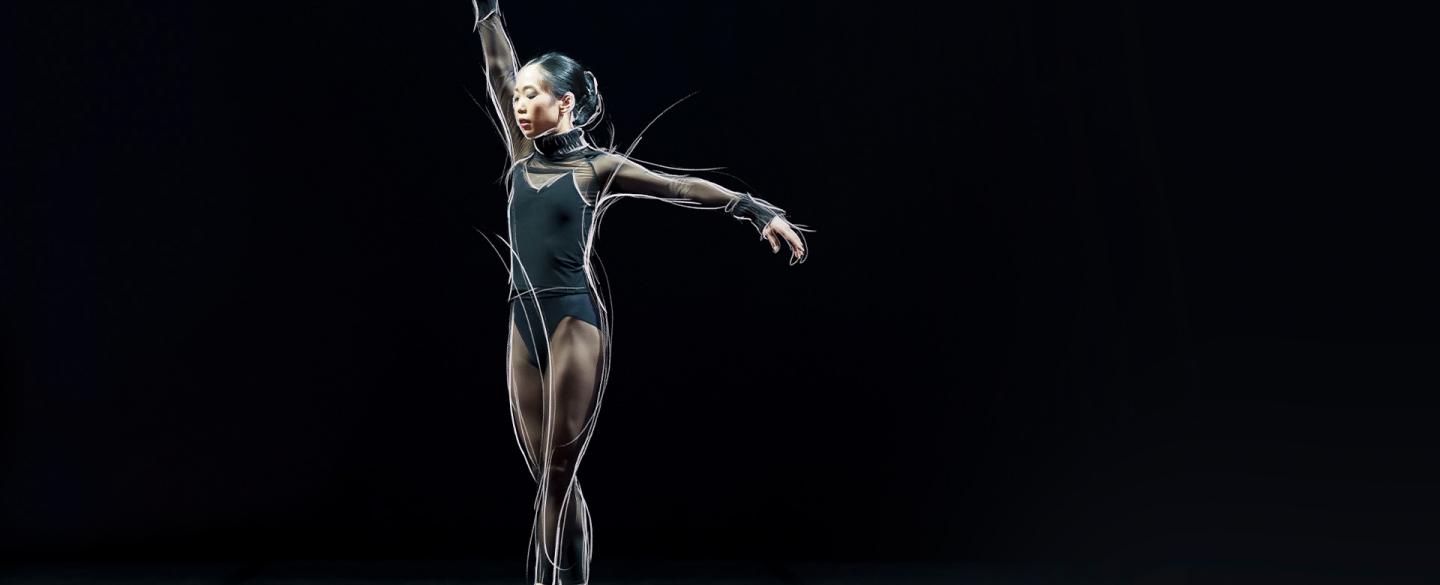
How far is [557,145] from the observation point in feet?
8.77

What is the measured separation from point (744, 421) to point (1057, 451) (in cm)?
106

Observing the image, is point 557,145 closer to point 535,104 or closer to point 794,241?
point 535,104

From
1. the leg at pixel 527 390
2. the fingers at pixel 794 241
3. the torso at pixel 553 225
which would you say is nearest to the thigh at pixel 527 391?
the leg at pixel 527 390

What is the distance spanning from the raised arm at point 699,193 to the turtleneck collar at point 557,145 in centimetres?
6

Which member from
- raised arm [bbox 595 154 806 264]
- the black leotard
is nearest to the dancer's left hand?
raised arm [bbox 595 154 806 264]

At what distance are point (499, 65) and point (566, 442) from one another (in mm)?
824

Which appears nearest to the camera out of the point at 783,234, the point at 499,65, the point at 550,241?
the point at 783,234

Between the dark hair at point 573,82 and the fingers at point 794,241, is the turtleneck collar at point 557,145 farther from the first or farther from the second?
the fingers at point 794,241

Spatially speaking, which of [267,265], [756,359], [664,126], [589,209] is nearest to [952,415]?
[756,359]

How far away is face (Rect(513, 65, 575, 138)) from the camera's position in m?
2.63

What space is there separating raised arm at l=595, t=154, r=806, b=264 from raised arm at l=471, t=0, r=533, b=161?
23 centimetres

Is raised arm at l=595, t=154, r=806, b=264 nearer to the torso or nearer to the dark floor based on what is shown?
the torso

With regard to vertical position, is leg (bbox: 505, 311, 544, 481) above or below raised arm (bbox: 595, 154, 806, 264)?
below

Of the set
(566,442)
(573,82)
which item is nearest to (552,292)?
(566,442)
